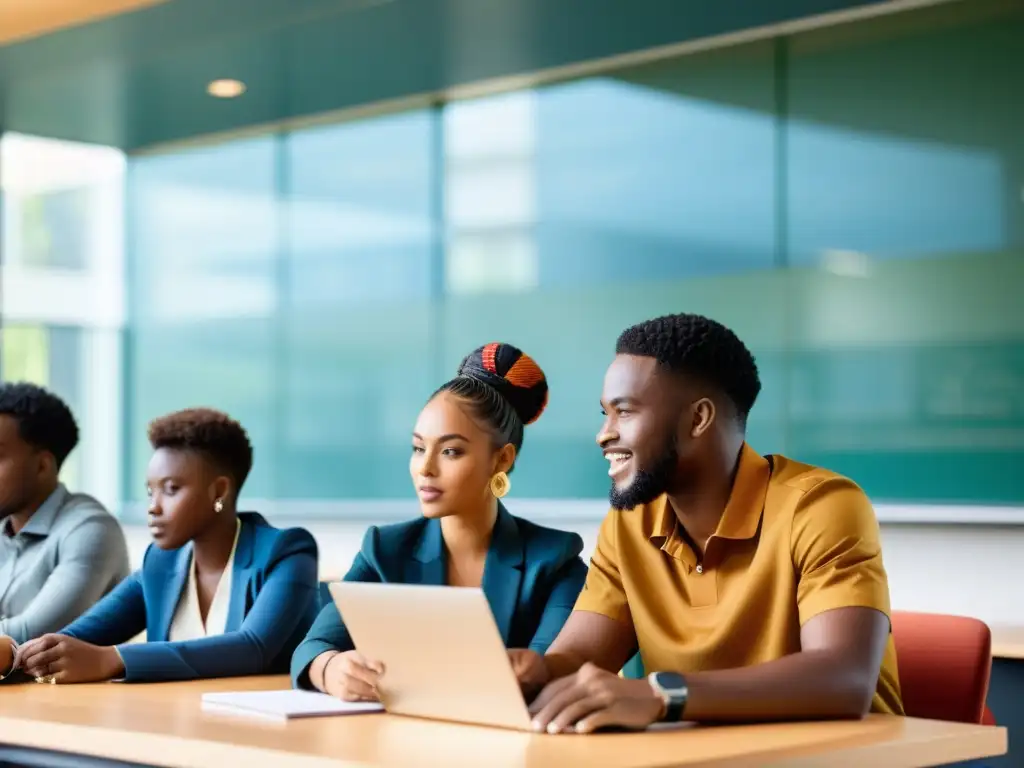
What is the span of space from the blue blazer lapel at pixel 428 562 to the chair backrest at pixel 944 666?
0.80 metres

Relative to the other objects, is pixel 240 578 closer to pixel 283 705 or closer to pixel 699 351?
pixel 283 705

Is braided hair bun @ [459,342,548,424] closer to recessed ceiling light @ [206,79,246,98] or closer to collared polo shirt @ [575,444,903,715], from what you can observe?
collared polo shirt @ [575,444,903,715]

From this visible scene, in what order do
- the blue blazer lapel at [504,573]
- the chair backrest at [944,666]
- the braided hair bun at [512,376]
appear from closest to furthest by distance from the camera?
the chair backrest at [944,666] < the blue blazer lapel at [504,573] < the braided hair bun at [512,376]

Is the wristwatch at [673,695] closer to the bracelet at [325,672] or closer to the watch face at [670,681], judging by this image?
the watch face at [670,681]

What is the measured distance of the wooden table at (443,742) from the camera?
5.58 ft

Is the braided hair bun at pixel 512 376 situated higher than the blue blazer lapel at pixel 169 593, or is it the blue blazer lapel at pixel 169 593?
the braided hair bun at pixel 512 376

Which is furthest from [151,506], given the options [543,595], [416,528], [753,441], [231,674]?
[753,441]

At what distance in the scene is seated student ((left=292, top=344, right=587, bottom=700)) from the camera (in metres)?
2.56

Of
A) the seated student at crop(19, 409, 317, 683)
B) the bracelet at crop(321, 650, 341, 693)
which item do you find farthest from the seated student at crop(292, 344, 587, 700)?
the seated student at crop(19, 409, 317, 683)

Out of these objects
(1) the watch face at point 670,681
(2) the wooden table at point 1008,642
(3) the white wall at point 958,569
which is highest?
(1) the watch face at point 670,681

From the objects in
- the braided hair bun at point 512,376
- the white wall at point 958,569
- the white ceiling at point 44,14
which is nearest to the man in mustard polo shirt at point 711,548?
the braided hair bun at point 512,376

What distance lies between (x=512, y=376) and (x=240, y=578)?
691 mm

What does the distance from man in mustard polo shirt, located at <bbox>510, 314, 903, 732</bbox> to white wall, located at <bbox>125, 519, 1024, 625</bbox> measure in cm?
236

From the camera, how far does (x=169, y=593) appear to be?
2.99 meters
